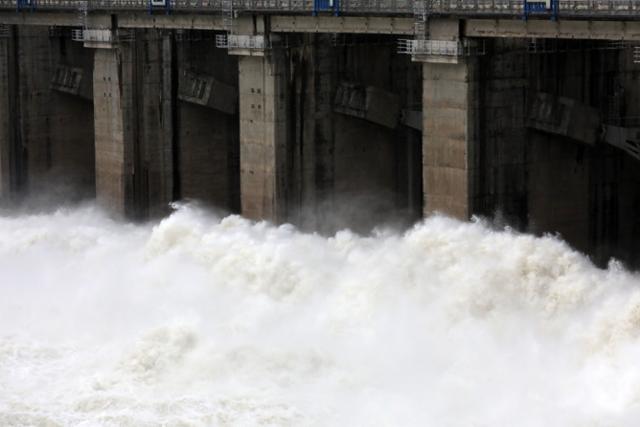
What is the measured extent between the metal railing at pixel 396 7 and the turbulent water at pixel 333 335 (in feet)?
21.8

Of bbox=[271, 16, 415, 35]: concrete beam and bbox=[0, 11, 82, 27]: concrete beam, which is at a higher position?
bbox=[0, 11, 82, 27]: concrete beam

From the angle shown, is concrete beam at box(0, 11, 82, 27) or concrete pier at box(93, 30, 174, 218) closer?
concrete pier at box(93, 30, 174, 218)

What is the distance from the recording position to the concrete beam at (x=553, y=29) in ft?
139

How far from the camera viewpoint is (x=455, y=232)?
47469 millimetres

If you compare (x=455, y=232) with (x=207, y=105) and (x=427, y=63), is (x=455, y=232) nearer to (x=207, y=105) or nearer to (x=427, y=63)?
(x=427, y=63)

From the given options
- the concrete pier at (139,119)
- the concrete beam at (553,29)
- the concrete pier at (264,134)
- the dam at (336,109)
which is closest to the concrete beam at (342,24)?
the dam at (336,109)

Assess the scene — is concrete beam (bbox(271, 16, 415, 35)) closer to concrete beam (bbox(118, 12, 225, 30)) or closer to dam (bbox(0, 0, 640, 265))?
dam (bbox(0, 0, 640, 265))

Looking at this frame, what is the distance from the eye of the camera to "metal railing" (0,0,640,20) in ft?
139

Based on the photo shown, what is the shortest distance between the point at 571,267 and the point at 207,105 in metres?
21.6

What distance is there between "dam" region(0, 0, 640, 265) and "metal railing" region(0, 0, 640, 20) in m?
0.07

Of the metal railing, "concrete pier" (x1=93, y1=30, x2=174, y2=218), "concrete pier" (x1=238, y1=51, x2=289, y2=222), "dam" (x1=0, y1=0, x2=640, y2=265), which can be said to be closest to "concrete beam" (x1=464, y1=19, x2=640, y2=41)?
"dam" (x1=0, y1=0, x2=640, y2=265)

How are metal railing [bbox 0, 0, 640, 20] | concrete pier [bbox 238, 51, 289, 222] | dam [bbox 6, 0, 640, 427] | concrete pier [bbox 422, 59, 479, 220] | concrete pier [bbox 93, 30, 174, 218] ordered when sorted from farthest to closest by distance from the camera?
concrete pier [bbox 93, 30, 174, 218]
concrete pier [bbox 238, 51, 289, 222]
concrete pier [bbox 422, 59, 479, 220]
metal railing [bbox 0, 0, 640, 20]
dam [bbox 6, 0, 640, 427]

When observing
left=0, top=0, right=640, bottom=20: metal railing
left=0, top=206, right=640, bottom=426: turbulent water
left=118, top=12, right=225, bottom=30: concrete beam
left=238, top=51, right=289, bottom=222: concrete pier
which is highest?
left=0, top=0, right=640, bottom=20: metal railing

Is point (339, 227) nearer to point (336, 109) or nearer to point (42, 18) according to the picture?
point (336, 109)
